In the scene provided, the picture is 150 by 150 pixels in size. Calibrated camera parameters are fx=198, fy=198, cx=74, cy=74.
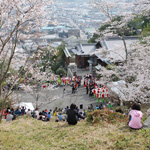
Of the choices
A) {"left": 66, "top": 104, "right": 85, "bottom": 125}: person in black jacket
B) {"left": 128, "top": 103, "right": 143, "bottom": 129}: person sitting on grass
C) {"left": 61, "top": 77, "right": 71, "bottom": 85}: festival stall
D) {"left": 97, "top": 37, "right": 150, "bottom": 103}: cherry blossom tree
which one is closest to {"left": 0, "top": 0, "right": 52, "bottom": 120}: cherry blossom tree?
{"left": 66, "top": 104, "right": 85, "bottom": 125}: person in black jacket

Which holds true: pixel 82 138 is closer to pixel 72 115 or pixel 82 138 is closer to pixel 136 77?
pixel 72 115

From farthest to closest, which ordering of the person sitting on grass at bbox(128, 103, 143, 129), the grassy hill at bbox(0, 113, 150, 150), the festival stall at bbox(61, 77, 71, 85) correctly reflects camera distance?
the festival stall at bbox(61, 77, 71, 85) < the person sitting on grass at bbox(128, 103, 143, 129) < the grassy hill at bbox(0, 113, 150, 150)

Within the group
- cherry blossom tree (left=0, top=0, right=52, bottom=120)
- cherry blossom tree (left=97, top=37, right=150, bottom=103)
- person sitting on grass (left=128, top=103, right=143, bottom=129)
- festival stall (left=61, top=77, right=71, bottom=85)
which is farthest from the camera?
festival stall (left=61, top=77, right=71, bottom=85)

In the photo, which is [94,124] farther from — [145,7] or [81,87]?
[81,87]

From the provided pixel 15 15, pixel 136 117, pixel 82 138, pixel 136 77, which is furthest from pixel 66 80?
pixel 136 117

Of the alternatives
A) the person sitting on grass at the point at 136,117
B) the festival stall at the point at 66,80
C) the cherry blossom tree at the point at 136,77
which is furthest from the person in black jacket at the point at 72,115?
the festival stall at the point at 66,80

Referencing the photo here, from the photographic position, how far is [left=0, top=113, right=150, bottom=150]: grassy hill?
4.80m

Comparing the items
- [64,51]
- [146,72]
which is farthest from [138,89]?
[64,51]

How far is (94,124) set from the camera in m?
6.32

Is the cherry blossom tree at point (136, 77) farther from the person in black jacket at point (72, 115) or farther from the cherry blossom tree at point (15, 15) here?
the cherry blossom tree at point (15, 15)

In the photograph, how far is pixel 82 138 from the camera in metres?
5.33

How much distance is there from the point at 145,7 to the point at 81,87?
14776 mm

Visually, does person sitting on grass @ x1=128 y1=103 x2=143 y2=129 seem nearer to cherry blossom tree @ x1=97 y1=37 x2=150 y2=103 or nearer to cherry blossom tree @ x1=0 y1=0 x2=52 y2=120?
cherry blossom tree @ x1=0 y1=0 x2=52 y2=120

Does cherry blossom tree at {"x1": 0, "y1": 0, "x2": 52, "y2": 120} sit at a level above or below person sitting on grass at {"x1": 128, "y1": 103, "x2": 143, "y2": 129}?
above
